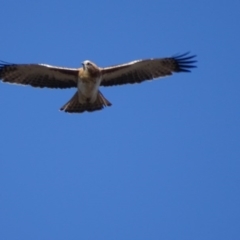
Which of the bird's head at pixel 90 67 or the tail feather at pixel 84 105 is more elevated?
the bird's head at pixel 90 67

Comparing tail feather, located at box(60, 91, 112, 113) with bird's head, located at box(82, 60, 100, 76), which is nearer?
bird's head, located at box(82, 60, 100, 76)

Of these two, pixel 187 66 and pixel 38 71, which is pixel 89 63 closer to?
pixel 38 71

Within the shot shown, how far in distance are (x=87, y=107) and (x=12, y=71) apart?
1734mm

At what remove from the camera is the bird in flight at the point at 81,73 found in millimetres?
11219

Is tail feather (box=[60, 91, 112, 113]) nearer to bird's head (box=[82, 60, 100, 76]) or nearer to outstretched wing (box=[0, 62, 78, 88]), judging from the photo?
outstretched wing (box=[0, 62, 78, 88])

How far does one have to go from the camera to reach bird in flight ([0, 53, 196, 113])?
442 inches

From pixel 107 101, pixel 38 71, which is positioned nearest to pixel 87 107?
pixel 107 101

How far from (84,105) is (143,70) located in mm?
1451

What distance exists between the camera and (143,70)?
11531 mm

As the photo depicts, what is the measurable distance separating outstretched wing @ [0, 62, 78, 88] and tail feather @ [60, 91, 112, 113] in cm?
35

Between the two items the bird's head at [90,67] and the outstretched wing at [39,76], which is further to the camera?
the outstretched wing at [39,76]

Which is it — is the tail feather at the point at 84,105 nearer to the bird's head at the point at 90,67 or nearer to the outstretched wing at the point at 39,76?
the outstretched wing at the point at 39,76

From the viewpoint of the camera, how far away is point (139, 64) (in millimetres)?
11344

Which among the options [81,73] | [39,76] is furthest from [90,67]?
[39,76]
